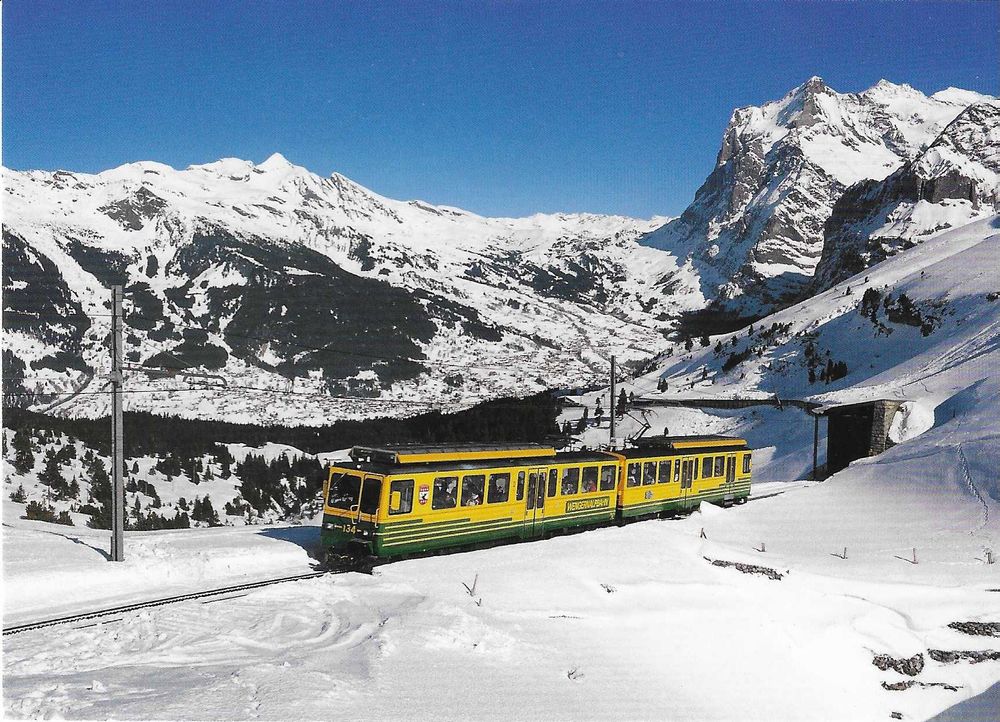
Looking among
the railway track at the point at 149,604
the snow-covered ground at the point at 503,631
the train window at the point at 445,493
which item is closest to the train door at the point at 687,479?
the snow-covered ground at the point at 503,631

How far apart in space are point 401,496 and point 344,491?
1773 mm

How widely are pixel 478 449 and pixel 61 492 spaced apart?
1191 inches

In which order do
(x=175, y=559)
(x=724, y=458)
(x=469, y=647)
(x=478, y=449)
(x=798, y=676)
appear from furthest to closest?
(x=724, y=458) < (x=478, y=449) < (x=175, y=559) < (x=798, y=676) < (x=469, y=647)

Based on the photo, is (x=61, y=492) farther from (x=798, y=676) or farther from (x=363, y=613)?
(x=798, y=676)

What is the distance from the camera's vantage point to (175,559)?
73.3 feet

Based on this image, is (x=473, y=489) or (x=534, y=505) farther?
(x=534, y=505)

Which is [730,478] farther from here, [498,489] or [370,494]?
[370,494]

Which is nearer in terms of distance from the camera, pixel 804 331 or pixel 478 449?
pixel 478 449

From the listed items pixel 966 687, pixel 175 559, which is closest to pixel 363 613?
pixel 175 559

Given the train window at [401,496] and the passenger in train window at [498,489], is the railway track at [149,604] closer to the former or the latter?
the train window at [401,496]

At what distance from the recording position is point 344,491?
23.5 metres

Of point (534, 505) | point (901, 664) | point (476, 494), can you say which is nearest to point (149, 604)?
point (476, 494)

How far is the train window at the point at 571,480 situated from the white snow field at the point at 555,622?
1.95 m

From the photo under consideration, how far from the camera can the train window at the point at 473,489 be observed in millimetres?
24859
